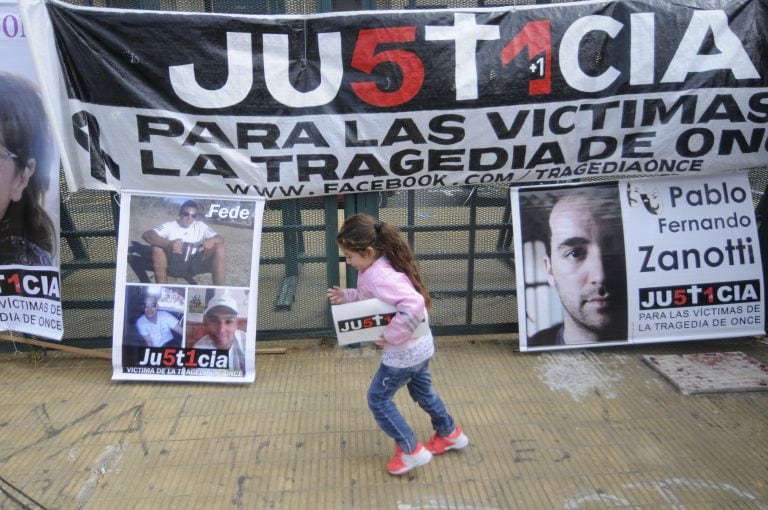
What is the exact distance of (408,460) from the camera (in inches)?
121

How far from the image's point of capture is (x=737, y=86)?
3.96 metres

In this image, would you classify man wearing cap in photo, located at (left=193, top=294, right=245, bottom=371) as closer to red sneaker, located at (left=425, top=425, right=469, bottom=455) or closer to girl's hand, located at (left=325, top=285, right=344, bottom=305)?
girl's hand, located at (left=325, top=285, right=344, bottom=305)

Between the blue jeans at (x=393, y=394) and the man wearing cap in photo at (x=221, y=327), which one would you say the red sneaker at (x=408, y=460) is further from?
the man wearing cap in photo at (x=221, y=327)

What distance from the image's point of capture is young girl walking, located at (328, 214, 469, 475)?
9.13ft

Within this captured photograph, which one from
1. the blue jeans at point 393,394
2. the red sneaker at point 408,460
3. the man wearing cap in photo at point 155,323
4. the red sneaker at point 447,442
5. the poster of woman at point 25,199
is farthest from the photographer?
the man wearing cap in photo at point 155,323

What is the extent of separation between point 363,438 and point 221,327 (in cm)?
127

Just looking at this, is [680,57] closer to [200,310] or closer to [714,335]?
[714,335]

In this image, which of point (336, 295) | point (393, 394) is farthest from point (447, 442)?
point (336, 295)

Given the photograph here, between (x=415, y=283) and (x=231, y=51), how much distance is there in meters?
2.03

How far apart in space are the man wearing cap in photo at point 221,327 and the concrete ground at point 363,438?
0.97ft

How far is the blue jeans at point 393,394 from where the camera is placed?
9.63ft

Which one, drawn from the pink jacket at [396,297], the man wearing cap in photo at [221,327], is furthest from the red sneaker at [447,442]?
the man wearing cap in photo at [221,327]

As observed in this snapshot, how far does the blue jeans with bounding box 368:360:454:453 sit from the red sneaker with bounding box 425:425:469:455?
0.42ft

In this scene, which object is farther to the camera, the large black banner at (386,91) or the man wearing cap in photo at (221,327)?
the man wearing cap in photo at (221,327)
